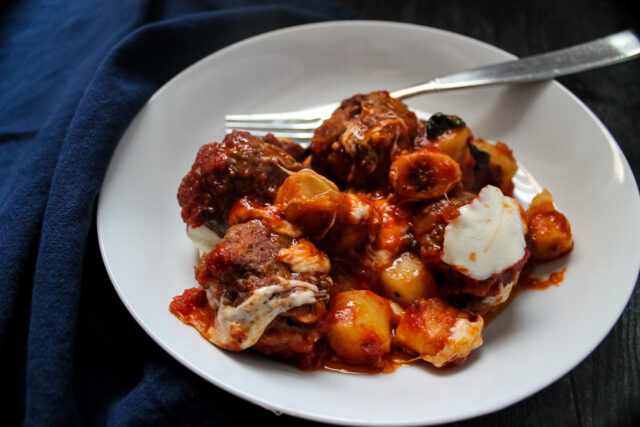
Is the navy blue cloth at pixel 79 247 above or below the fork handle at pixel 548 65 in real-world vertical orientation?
below

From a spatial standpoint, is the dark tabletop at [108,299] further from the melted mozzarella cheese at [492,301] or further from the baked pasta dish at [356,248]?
the melted mozzarella cheese at [492,301]

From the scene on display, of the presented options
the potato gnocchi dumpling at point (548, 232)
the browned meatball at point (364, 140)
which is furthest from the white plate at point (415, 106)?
the browned meatball at point (364, 140)

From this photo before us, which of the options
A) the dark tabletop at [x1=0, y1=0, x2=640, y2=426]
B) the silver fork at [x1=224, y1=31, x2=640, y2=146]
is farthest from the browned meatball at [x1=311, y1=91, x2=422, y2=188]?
the dark tabletop at [x1=0, y1=0, x2=640, y2=426]

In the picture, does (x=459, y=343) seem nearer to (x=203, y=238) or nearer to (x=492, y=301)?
(x=492, y=301)

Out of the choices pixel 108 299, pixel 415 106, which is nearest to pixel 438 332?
pixel 108 299

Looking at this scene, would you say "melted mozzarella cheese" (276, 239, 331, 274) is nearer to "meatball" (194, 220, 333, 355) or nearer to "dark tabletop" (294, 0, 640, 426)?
"meatball" (194, 220, 333, 355)

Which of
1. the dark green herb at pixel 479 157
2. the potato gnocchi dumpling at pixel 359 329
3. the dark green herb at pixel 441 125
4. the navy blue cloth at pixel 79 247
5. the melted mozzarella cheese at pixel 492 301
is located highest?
the dark green herb at pixel 441 125
